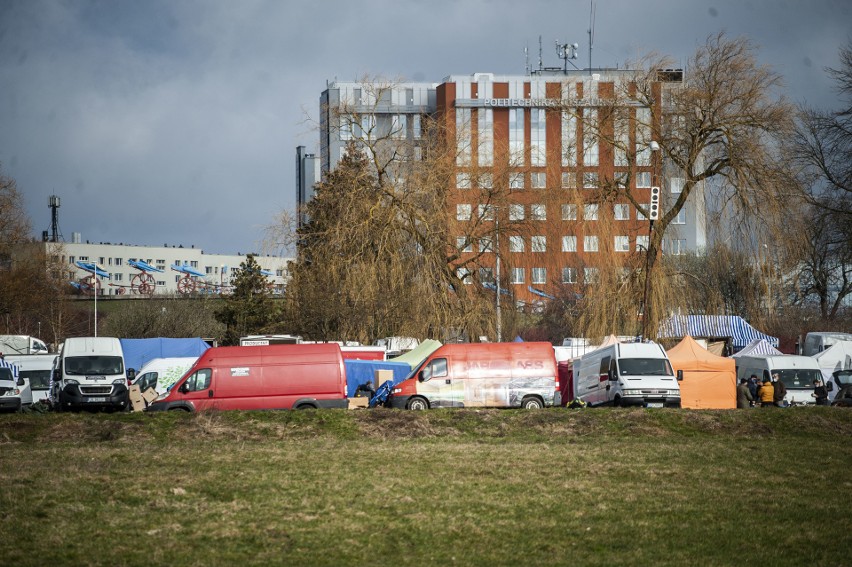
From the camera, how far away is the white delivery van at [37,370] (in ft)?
151

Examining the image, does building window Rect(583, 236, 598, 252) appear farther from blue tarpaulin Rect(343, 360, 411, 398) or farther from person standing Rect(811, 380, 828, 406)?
person standing Rect(811, 380, 828, 406)

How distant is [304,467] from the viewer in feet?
60.6

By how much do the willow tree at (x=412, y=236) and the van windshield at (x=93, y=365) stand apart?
947cm

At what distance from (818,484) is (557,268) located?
26661 millimetres

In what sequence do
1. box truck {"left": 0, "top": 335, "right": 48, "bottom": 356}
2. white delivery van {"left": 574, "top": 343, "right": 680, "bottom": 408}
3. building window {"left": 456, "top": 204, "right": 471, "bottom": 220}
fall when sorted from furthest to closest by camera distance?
box truck {"left": 0, "top": 335, "right": 48, "bottom": 356} → building window {"left": 456, "top": 204, "right": 471, "bottom": 220} → white delivery van {"left": 574, "top": 343, "right": 680, "bottom": 408}

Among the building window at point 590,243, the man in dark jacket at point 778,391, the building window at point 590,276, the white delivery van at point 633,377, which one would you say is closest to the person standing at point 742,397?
the white delivery van at point 633,377

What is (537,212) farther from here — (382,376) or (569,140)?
(382,376)

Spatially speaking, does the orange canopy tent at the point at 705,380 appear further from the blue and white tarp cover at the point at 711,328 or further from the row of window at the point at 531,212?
the row of window at the point at 531,212

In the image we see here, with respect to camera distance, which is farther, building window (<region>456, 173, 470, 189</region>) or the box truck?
the box truck

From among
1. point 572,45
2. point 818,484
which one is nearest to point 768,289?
point 818,484

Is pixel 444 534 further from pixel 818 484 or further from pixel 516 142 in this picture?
pixel 516 142

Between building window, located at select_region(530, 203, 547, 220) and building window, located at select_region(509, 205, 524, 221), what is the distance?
0.46 m

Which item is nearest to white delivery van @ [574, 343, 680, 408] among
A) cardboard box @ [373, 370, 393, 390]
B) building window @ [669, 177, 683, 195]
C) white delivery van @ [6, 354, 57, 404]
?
building window @ [669, 177, 683, 195]

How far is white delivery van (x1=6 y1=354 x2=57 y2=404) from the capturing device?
46000 mm
